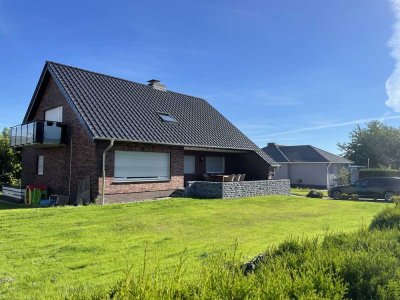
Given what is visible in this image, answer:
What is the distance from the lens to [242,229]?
10.1 meters

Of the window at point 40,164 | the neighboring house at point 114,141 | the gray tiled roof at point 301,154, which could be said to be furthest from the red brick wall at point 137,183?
the gray tiled roof at point 301,154

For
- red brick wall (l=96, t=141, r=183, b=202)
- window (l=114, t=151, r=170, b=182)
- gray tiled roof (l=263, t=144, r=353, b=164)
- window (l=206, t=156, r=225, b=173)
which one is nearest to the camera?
red brick wall (l=96, t=141, r=183, b=202)

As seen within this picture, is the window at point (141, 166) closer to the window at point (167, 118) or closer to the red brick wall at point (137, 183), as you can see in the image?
the red brick wall at point (137, 183)

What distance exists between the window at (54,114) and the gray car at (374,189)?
61.7ft

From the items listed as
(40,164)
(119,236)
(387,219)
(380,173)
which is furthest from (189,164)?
(380,173)

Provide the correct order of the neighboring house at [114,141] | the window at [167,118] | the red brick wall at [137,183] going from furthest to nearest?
the window at [167,118] → the neighboring house at [114,141] → the red brick wall at [137,183]

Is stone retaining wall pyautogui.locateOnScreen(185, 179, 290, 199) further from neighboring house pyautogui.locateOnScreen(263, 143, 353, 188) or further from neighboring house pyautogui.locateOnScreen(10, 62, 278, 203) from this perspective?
neighboring house pyautogui.locateOnScreen(263, 143, 353, 188)

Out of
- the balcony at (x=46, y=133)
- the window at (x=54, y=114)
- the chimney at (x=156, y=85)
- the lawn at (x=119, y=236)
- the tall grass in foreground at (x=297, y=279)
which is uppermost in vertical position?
the chimney at (x=156, y=85)

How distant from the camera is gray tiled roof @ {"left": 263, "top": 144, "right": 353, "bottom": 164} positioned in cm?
3588

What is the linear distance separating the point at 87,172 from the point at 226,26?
30.7ft

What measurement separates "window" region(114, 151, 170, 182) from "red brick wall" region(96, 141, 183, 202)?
0.23 m

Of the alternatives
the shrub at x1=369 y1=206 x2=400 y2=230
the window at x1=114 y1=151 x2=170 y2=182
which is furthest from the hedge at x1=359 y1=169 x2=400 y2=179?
the shrub at x1=369 y1=206 x2=400 y2=230

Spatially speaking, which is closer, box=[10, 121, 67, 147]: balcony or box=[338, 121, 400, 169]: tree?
box=[10, 121, 67, 147]: balcony

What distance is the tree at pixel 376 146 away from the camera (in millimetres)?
54938
